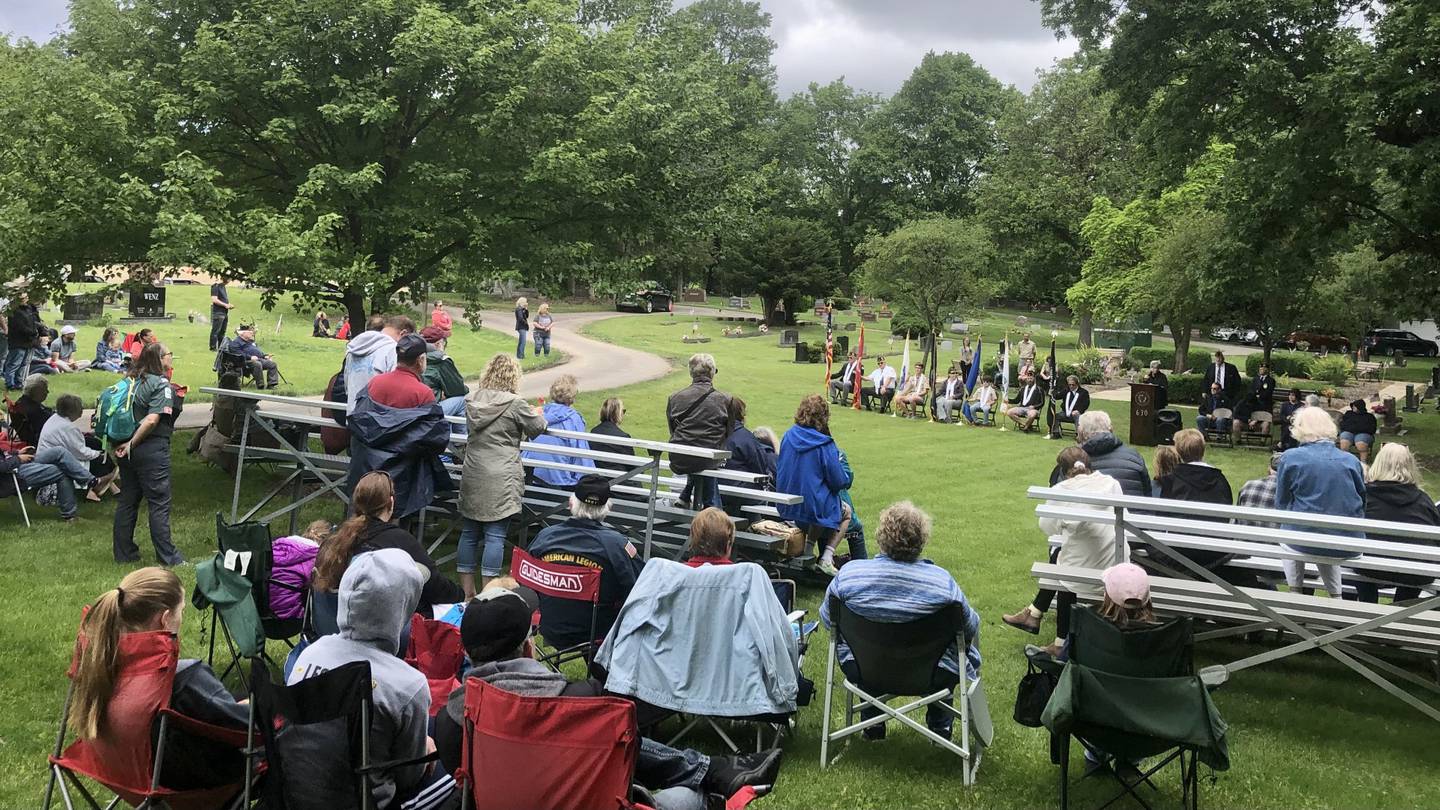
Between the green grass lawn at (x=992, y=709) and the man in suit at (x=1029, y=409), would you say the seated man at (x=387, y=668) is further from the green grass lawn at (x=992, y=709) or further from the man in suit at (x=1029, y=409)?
the man in suit at (x=1029, y=409)

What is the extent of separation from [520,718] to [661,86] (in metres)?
13.0

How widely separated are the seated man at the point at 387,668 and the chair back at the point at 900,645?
2.06 meters

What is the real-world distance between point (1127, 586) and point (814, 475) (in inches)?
140

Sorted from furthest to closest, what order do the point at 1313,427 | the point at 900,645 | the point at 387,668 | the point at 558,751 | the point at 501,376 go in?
the point at 501,376, the point at 1313,427, the point at 900,645, the point at 387,668, the point at 558,751

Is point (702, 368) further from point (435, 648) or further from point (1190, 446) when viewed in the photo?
point (435, 648)

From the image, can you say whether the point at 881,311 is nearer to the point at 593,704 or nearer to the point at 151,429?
the point at 151,429

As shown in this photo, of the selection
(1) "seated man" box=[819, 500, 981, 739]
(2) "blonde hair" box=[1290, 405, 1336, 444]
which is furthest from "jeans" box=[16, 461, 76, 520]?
(2) "blonde hair" box=[1290, 405, 1336, 444]

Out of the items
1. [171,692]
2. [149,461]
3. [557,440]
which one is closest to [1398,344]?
[557,440]

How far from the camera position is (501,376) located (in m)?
7.91

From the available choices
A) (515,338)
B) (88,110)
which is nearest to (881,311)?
(515,338)

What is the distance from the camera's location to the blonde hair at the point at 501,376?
7891 millimetres

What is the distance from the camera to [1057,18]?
67.9 ft

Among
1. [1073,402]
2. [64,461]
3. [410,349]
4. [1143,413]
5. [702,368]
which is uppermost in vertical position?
[410,349]

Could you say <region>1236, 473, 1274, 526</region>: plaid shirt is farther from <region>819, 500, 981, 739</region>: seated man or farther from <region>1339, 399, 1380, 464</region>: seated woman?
<region>1339, 399, 1380, 464</region>: seated woman
